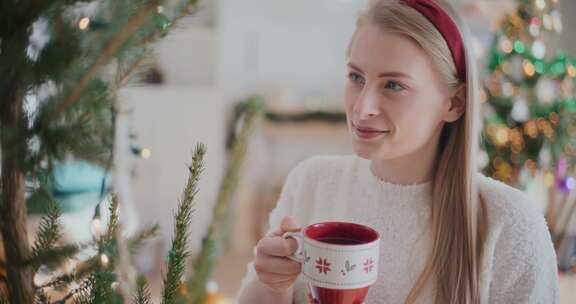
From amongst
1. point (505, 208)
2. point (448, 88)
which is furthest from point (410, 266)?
point (448, 88)

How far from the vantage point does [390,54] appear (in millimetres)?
784

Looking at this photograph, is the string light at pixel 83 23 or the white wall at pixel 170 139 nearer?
the string light at pixel 83 23

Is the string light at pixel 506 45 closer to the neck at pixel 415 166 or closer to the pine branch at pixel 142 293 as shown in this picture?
the neck at pixel 415 166

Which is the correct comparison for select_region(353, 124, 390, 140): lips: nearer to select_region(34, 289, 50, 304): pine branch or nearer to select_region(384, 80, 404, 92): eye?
select_region(384, 80, 404, 92): eye

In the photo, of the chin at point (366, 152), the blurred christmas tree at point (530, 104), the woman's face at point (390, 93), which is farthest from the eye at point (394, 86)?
the blurred christmas tree at point (530, 104)

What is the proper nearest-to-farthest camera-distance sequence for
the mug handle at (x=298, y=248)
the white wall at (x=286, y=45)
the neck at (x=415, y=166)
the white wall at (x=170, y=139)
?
1. the mug handle at (x=298, y=248)
2. the neck at (x=415, y=166)
3. the white wall at (x=170, y=139)
4. the white wall at (x=286, y=45)

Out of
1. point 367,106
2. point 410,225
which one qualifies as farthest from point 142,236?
point 410,225

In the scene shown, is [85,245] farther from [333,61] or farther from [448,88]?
[333,61]

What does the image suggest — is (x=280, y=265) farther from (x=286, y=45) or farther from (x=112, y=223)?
(x=286, y=45)

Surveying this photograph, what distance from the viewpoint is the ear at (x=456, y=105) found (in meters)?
0.87

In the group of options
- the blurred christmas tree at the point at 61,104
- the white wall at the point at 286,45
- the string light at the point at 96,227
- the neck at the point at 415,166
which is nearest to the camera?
the blurred christmas tree at the point at 61,104

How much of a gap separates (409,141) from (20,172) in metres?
0.61

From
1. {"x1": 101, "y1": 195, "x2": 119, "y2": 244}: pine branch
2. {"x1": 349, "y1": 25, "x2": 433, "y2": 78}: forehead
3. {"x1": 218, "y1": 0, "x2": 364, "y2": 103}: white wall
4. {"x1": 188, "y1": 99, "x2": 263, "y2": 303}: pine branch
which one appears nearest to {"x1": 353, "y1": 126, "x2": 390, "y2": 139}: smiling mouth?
{"x1": 349, "y1": 25, "x2": 433, "y2": 78}: forehead

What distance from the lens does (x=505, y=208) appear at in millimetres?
875
